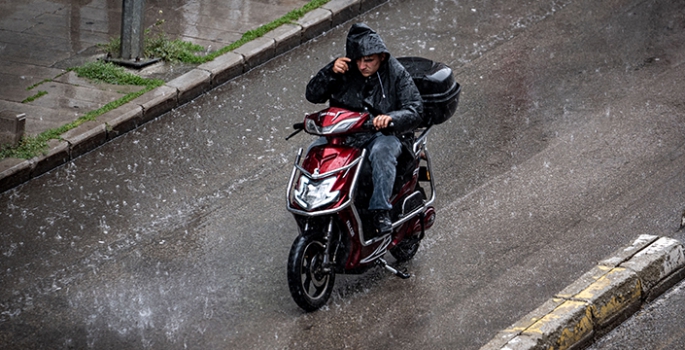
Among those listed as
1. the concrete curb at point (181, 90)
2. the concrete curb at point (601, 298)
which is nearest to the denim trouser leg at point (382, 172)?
the concrete curb at point (601, 298)

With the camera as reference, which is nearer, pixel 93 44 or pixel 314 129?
pixel 314 129

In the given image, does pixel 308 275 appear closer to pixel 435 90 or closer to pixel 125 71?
pixel 435 90

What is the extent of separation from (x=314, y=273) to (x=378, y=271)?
0.82 m

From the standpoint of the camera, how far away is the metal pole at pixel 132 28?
36.9ft

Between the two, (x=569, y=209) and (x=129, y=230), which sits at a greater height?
(x=569, y=209)

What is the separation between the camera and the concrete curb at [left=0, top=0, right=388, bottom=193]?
31.1 feet

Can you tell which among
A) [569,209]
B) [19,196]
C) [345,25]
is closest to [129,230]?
[19,196]

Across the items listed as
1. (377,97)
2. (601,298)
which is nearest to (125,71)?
(377,97)

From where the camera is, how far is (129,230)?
8484mm

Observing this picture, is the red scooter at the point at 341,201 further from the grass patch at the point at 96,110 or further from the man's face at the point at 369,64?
the grass patch at the point at 96,110

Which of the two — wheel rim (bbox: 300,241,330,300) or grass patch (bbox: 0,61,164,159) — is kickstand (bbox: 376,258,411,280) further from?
grass patch (bbox: 0,61,164,159)

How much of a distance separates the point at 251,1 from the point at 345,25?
4.31 ft

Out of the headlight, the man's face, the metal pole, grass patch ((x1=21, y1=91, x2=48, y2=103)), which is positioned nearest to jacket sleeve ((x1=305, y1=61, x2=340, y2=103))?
the man's face

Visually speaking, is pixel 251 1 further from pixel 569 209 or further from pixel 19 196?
pixel 569 209
